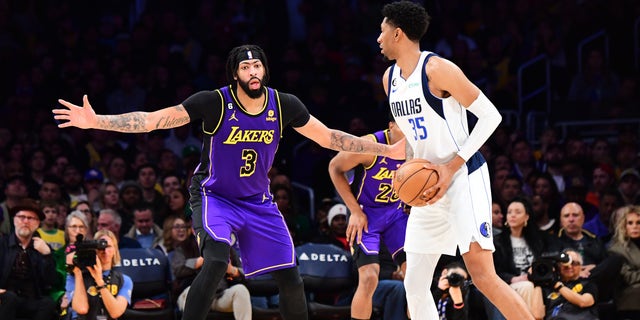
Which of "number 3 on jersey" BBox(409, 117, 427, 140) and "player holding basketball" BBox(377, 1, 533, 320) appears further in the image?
"number 3 on jersey" BBox(409, 117, 427, 140)

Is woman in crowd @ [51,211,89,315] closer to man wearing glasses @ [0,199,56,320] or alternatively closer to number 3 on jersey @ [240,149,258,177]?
man wearing glasses @ [0,199,56,320]

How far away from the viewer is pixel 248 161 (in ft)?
21.5

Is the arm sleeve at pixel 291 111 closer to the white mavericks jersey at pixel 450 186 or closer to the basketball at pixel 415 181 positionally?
the white mavericks jersey at pixel 450 186

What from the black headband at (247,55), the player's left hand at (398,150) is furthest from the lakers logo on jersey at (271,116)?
the player's left hand at (398,150)

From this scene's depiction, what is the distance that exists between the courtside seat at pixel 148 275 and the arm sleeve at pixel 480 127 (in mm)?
4283

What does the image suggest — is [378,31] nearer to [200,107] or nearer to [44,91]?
[44,91]

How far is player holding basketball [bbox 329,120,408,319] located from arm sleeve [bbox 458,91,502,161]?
198 centimetres

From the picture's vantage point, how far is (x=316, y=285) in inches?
382

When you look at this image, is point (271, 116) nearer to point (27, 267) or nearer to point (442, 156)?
point (442, 156)

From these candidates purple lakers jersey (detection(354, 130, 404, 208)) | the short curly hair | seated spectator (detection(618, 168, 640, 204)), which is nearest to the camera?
the short curly hair

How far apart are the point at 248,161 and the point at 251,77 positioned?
1.70 ft

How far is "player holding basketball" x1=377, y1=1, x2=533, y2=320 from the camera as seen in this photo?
587cm

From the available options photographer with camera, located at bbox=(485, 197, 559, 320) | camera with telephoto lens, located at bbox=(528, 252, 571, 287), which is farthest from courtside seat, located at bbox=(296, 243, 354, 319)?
camera with telephoto lens, located at bbox=(528, 252, 571, 287)

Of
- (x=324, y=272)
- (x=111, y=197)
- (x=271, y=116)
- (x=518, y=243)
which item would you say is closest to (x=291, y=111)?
(x=271, y=116)
